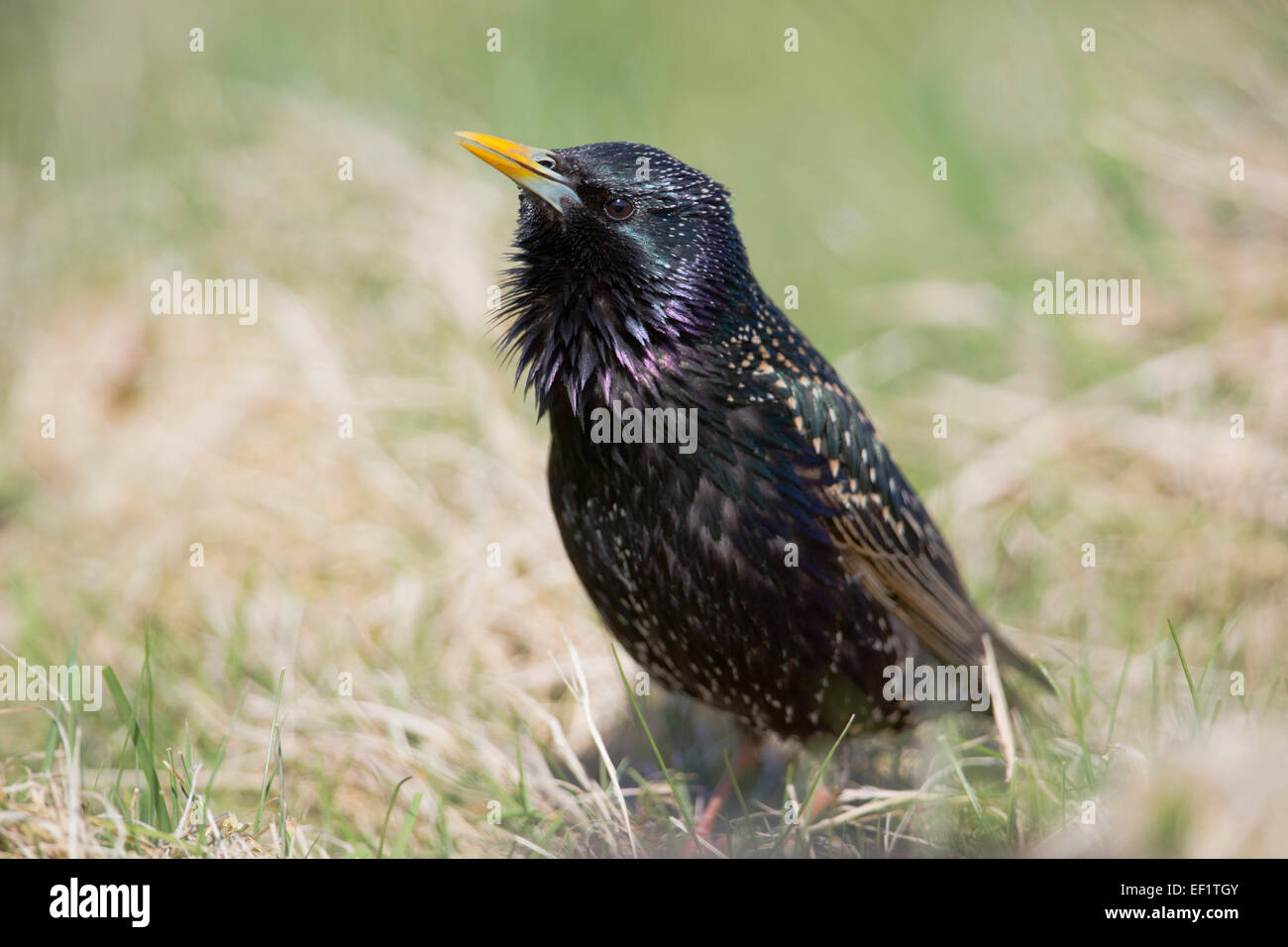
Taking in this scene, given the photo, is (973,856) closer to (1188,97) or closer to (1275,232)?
(1275,232)

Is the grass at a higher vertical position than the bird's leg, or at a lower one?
higher

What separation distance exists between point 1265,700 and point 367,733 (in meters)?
3.06

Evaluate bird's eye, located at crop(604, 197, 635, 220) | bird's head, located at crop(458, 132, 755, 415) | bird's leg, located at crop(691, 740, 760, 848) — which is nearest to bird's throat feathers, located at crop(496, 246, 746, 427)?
bird's head, located at crop(458, 132, 755, 415)

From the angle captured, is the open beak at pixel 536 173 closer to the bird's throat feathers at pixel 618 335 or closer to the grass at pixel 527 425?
the bird's throat feathers at pixel 618 335

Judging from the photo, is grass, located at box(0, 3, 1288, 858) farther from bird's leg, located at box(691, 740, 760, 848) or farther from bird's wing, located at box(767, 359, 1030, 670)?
bird's wing, located at box(767, 359, 1030, 670)

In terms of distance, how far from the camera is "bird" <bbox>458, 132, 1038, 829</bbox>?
11.1ft

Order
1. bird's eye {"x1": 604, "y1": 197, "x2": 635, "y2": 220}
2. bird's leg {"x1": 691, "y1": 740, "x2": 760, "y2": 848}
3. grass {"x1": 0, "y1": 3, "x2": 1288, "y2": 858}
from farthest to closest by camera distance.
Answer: bird's leg {"x1": 691, "y1": 740, "x2": 760, "y2": 848} < grass {"x1": 0, "y1": 3, "x2": 1288, "y2": 858} < bird's eye {"x1": 604, "y1": 197, "x2": 635, "y2": 220}

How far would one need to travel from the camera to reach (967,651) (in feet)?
→ 13.0

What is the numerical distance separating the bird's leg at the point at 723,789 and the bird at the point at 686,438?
60 cm

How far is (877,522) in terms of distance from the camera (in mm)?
3805

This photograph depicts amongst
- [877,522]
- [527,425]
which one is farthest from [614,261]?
[527,425]

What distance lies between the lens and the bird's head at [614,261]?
3.35 metres

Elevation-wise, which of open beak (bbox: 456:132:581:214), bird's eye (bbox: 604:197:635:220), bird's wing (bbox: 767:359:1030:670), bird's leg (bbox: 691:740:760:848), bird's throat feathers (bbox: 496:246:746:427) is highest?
open beak (bbox: 456:132:581:214)

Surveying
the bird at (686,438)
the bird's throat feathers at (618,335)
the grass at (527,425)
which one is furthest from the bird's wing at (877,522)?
the grass at (527,425)
